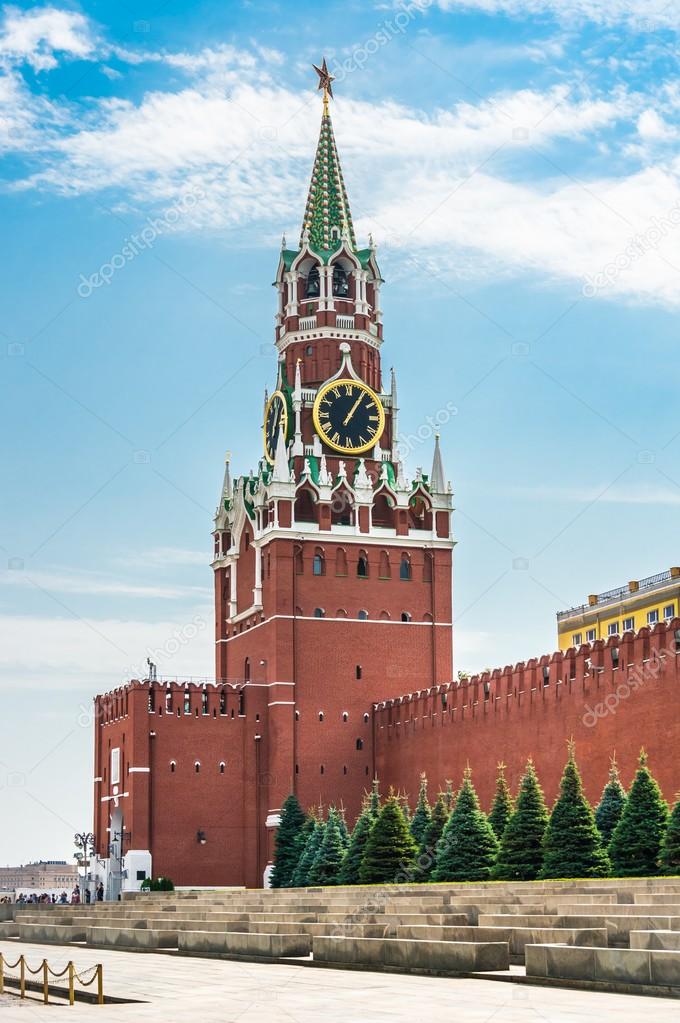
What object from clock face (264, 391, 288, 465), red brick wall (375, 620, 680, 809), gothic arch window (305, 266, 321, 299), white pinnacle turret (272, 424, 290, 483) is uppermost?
gothic arch window (305, 266, 321, 299)

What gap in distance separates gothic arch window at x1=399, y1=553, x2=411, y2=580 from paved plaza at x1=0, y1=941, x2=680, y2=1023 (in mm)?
33172

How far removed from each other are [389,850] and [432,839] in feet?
3.79

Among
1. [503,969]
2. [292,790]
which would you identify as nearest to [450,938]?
[503,969]

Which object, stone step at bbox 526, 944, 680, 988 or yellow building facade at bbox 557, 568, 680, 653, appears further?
yellow building facade at bbox 557, 568, 680, 653

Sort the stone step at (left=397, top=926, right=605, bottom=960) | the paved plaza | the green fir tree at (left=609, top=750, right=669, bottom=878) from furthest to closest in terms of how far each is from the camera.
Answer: the green fir tree at (left=609, top=750, right=669, bottom=878) → the stone step at (left=397, top=926, right=605, bottom=960) → the paved plaza

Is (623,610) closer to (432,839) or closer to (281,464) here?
(281,464)

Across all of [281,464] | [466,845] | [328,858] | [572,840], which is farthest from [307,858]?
[572,840]

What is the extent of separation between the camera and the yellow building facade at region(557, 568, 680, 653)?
6231cm

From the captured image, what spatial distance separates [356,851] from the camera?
4188cm

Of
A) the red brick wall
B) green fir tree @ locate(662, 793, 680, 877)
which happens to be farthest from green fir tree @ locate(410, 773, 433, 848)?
green fir tree @ locate(662, 793, 680, 877)

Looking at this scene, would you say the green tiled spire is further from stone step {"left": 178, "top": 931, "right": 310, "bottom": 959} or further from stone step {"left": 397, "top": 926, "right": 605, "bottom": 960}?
stone step {"left": 397, "top": 926, "right": 605, "bottom": 960}

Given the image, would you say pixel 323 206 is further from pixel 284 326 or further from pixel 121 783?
pixel 121 783

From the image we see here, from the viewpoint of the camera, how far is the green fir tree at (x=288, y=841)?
4812 centimetres

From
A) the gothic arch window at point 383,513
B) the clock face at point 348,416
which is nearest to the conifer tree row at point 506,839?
the gothic arch window at point 383,513
